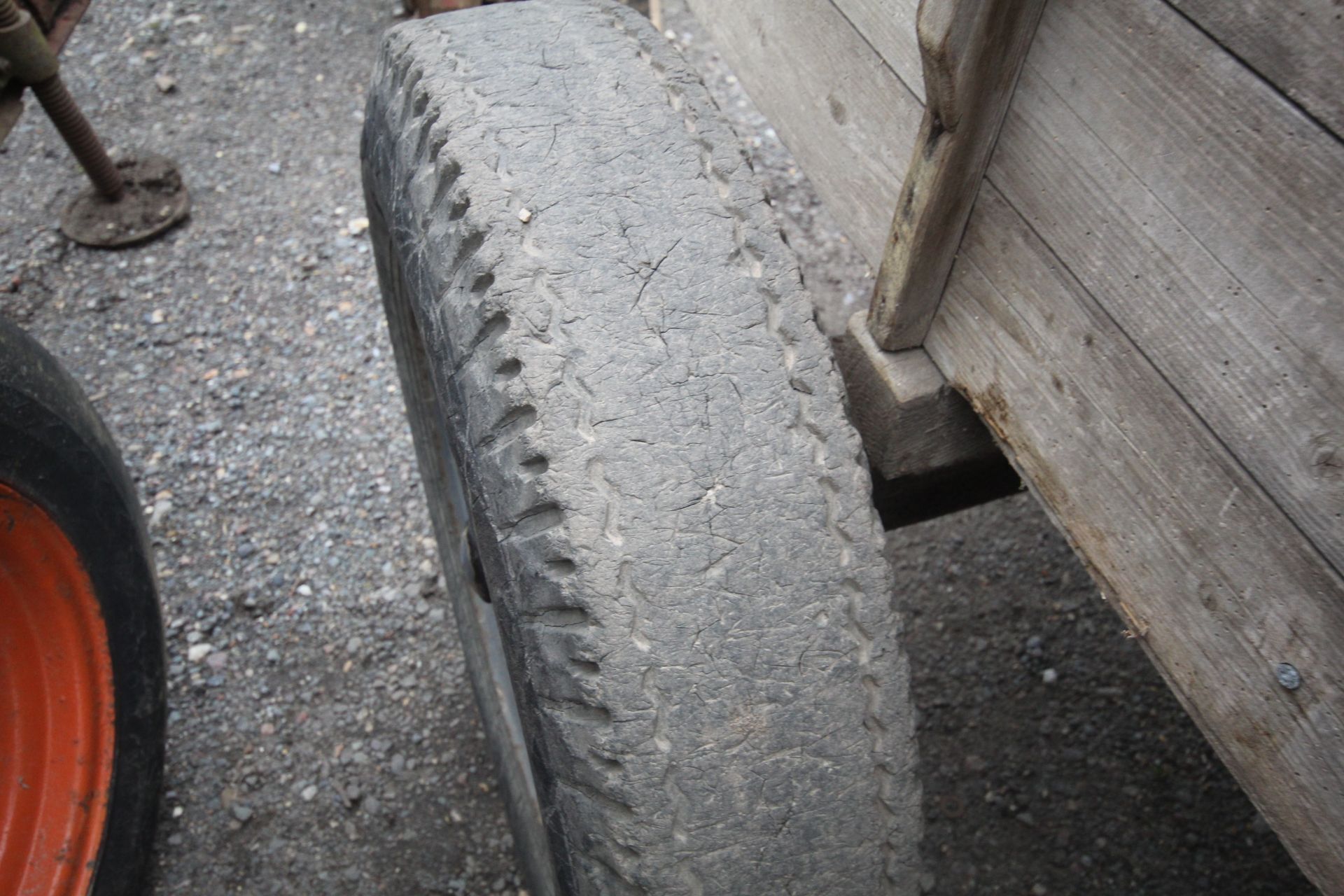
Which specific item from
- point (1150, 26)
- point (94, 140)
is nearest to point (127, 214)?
point (94, 140)

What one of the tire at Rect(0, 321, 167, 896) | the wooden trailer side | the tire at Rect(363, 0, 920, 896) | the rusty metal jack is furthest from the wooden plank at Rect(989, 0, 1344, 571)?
the rusty metal jack

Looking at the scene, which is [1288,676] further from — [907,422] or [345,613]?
[345,613]

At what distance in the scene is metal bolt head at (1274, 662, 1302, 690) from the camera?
72cm

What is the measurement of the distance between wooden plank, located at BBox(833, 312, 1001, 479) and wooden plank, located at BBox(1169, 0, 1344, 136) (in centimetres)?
47

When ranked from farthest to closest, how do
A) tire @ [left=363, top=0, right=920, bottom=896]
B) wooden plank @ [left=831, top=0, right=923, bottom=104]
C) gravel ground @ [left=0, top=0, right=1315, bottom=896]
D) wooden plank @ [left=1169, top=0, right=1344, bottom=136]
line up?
gravel ground @ [left=0, top=0, right=1315, bottom=896], wooden plank @ [left=831, top=0, right=923, bottom=104], tire @ [left=363, top=0, right=920, bottom=896], wooden plank @ [left=1169, top=0, right=1344, bottom=136]

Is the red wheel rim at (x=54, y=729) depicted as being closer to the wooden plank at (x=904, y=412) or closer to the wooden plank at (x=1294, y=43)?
the wooden plank at (x=904, y=412)

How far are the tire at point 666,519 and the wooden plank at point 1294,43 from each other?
17.1 inches

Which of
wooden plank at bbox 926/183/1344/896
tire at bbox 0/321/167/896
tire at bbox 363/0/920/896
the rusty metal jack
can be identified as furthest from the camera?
the rusty metal jack

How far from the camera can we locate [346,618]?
207 cm

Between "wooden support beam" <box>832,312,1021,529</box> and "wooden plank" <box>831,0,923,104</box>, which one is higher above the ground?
"wooden plank" <box>831,0,923,104</box>

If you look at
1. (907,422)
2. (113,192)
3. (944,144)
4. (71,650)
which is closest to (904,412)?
(907,422)

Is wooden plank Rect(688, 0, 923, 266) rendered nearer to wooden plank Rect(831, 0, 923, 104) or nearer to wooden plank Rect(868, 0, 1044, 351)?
wooden plank Rect(831, 0, 923, 104)

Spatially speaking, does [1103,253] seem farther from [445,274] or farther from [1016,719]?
[1016,719]

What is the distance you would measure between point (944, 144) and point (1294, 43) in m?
0.32
